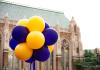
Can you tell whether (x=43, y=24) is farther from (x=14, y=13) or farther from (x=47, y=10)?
(x=47, y=10)

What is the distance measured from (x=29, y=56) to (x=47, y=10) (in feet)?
100

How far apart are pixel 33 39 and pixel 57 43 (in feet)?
85.3

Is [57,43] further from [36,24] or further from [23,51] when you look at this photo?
[23,51]

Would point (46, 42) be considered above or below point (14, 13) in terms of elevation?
below

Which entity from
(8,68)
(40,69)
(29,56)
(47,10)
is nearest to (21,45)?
(29,56)

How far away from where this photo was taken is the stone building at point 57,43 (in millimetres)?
34188

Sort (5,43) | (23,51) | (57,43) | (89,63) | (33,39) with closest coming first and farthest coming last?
(33,39)
(23,51)
(5,43)
(57,43)
(89,63)

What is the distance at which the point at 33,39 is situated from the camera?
42.5 feet

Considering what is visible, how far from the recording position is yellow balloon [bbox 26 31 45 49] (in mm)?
12930

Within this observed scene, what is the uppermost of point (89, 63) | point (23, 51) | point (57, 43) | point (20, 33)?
point (57, 43)

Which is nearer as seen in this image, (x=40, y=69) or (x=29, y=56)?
(x=29, y=56)

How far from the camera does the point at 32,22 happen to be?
13375 millimetres

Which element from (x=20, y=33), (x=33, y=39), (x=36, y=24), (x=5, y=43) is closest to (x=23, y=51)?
(x=33, y=39)

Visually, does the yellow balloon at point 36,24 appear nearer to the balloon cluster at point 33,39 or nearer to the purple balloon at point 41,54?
the balloon cluster at point 33,39
